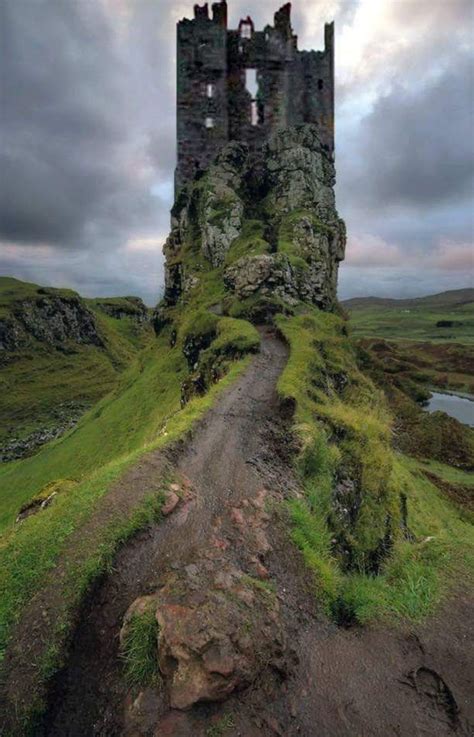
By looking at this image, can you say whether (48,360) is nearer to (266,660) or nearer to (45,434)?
(45,434)

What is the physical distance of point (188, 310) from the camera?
37.8 metres

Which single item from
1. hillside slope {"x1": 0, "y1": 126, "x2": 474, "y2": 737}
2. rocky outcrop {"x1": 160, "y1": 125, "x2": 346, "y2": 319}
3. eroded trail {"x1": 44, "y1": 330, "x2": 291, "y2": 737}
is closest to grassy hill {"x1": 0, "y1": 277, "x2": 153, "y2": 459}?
rocky outcrop {"x1": 160, "y1": 125, "x2": 346, "y2": 319}

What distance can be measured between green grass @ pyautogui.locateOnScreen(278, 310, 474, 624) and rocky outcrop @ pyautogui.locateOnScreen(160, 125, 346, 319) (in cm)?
1269

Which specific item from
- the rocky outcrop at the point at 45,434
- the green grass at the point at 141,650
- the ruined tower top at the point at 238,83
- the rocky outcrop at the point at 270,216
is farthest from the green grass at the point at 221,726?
the rocky outcrop at the point at 45,434

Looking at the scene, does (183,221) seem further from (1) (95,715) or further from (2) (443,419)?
(1) (95,715)

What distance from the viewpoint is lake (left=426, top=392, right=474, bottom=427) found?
6471 cm

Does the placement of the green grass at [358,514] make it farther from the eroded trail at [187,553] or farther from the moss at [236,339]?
the moss at [236,339]

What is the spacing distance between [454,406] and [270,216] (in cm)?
5221

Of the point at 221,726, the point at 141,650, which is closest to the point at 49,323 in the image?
the point at 141,650

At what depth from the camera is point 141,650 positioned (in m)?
6.50

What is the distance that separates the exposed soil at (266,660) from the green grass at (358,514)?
501 mm

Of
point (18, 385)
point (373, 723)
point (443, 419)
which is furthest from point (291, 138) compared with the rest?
point (18, 385)

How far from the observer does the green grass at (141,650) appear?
6.32 metres

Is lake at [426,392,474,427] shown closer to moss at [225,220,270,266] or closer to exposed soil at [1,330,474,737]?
moss at [225,220,270,266]
